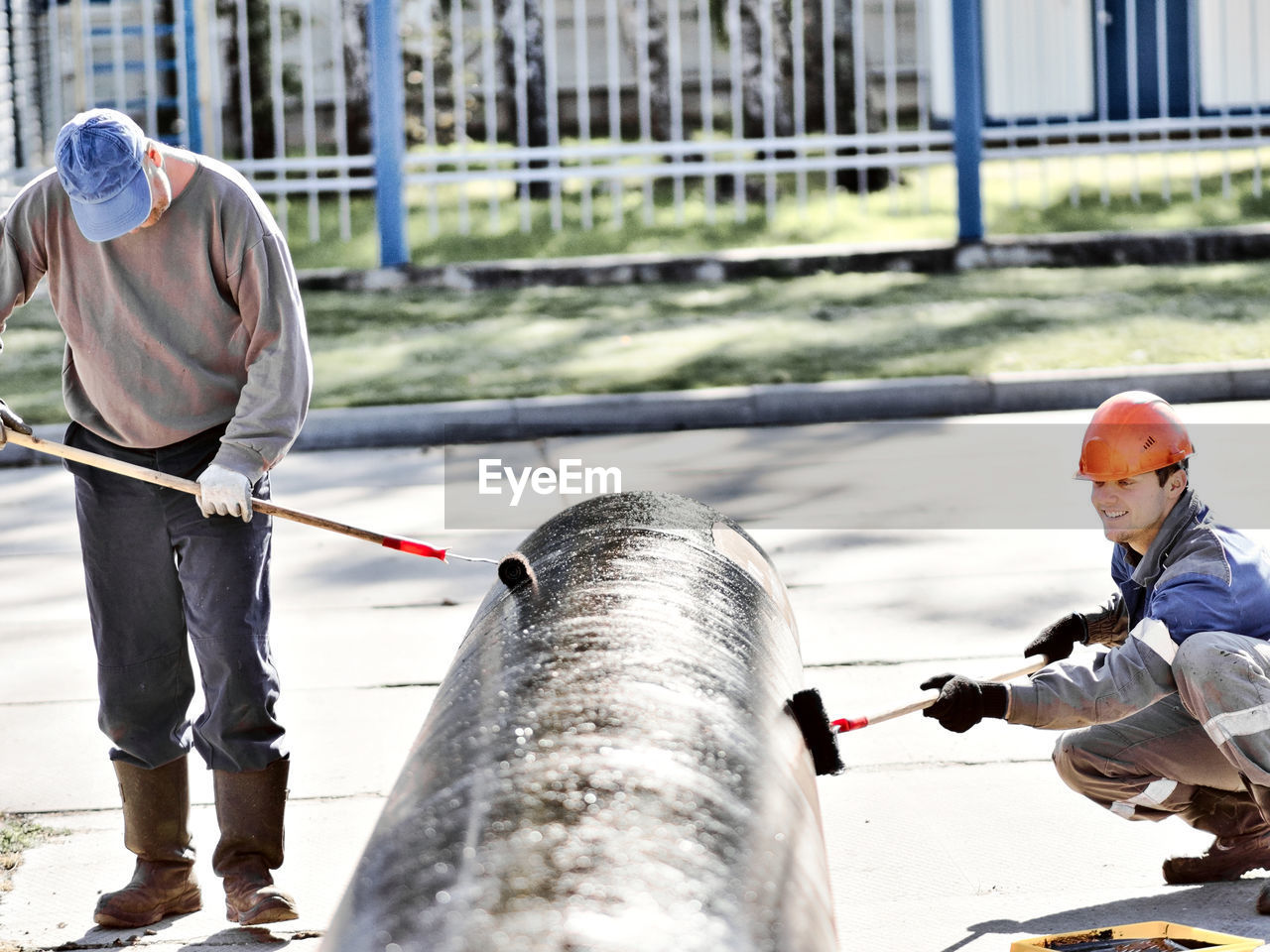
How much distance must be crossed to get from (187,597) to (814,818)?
1.71 m

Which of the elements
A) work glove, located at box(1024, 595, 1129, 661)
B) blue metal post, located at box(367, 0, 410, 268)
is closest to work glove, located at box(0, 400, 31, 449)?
work glove, located at box(1024, 595, 1129, 661)

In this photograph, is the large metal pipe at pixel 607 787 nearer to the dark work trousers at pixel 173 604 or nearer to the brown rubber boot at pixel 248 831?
the dark work trousers at pixel 173 604

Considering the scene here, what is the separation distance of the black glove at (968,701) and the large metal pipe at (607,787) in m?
0.34

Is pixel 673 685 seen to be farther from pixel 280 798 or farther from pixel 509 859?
pixel 280 798

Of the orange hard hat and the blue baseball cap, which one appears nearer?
the blue baseball cap

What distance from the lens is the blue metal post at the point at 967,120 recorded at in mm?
12766

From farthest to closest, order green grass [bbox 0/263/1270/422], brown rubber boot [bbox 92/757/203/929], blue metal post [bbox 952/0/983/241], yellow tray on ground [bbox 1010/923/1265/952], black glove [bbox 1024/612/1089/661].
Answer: blue metal post [bbox 952/0/983/241], green grass [bbox 0/263/1270/422], black glove [bbox 1024/612/1089/661], brown rubber boot [bbox 92/757/203/929], yellow tray on ground [bbox 1010/923/1265/952]

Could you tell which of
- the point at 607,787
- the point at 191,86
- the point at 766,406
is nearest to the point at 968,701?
the point at 607,787

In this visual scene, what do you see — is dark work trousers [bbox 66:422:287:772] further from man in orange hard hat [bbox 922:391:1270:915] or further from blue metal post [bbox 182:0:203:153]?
blue metal post [bbox 182:0:203:153]

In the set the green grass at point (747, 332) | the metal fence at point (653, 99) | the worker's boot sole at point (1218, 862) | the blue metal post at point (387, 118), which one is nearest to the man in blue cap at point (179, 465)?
the worker's boot sole at point (1218, 862)

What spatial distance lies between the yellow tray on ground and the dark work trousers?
1.74 m

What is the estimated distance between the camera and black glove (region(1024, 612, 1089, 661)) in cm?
400

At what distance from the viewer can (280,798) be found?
12.9 ft

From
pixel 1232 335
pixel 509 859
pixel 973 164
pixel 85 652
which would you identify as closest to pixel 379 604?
pixel 85 652
